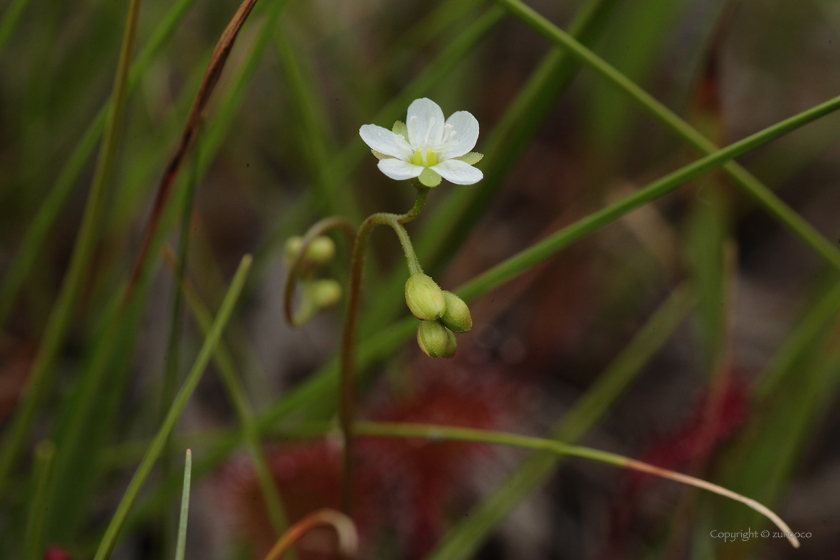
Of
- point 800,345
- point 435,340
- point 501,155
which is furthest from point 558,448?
point 800,345

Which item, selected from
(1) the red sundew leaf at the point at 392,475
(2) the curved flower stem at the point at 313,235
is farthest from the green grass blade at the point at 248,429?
(2) the curved flower stem at the point at 313,235

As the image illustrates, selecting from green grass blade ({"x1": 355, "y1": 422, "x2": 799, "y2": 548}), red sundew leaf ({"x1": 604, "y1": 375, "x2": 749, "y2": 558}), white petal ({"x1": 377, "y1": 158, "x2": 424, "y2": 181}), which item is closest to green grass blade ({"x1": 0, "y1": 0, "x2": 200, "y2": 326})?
white petal ({"x1": 377, "y1": 158, "x2": 424, "y2": 181})

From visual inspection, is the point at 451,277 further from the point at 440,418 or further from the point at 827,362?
the point at 827,362

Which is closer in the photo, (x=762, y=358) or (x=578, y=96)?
(x=762, y=358)

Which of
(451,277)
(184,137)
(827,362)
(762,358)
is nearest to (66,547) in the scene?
(184,137)

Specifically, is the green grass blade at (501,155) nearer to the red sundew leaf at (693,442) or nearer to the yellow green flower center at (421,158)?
the yellow green flower center at (421,158)

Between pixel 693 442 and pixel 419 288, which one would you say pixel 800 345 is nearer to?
pixel 693 442

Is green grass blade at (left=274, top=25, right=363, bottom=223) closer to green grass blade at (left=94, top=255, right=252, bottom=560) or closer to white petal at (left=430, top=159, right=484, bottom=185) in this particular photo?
green grass blade at (left=94, top=255, right=252, bottom=560)
